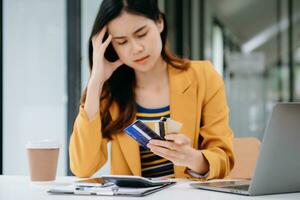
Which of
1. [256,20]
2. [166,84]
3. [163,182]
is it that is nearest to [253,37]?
[256,20]

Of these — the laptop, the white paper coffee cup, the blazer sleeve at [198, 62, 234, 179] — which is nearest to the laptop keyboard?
the laptop

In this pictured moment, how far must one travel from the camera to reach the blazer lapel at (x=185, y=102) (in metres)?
2.26

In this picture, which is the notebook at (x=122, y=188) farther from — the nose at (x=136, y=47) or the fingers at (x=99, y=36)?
Result: the fingers at (x=99, y=36)

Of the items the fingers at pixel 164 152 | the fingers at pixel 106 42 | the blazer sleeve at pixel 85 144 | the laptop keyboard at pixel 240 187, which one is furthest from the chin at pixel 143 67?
the laptop keyboard at pixel 240 187

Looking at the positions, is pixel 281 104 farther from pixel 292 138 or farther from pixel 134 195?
pixel 134 195

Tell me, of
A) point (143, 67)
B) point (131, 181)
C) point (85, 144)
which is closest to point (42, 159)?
point (85, 144)

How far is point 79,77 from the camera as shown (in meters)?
3.82

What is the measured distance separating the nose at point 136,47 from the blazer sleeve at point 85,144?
27 centimetres

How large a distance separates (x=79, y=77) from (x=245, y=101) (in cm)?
381

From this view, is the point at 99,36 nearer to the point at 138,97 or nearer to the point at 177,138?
the point at 138,97

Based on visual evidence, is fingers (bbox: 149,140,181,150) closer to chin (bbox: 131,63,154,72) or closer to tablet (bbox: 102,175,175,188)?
tablet (bbox: 102,175,175,188)

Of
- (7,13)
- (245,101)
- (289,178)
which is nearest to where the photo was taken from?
(289,178)

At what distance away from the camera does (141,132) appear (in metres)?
1.71

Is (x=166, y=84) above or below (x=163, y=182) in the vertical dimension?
above
